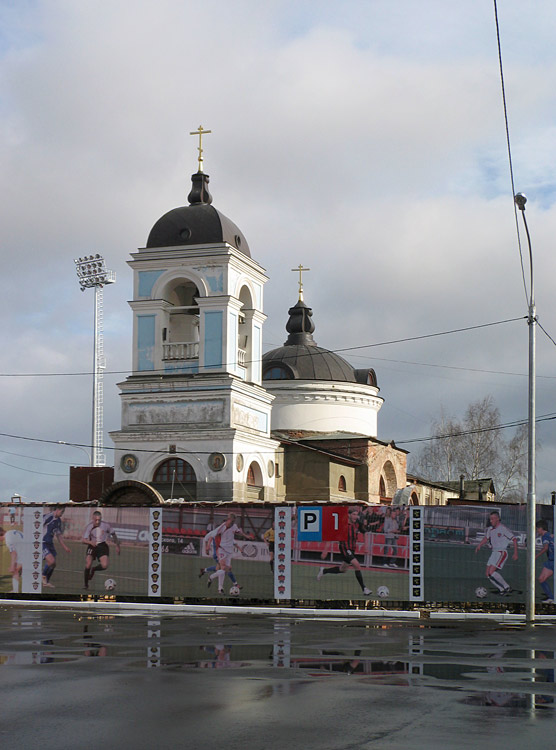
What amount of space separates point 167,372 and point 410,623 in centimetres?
2052

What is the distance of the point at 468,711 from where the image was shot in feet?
28.8

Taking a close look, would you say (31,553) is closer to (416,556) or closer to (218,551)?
(218,551)

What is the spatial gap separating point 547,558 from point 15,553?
14621 millimetres

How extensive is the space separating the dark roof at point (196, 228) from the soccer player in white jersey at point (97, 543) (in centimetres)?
1521

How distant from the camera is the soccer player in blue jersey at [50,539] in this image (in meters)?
28.4

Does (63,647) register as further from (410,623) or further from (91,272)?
(91,272)

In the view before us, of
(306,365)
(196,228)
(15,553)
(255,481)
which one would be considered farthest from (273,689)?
(306,365)

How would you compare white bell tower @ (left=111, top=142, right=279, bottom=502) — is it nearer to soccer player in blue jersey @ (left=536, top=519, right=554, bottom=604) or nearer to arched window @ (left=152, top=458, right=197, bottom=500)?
arched window @ (left=152, top=458, right=197, bottom=500)

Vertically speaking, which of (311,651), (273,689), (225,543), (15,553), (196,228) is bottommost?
(311,651)

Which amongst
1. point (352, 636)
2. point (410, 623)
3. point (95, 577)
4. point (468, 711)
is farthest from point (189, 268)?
point (468, 711)

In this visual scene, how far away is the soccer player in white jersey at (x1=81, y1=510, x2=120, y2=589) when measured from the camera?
1096 inches

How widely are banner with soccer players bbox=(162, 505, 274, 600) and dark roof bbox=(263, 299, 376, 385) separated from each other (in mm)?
25142

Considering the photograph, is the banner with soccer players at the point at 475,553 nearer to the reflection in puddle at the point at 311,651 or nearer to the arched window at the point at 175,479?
the reflection in puddle at the point at 311,651

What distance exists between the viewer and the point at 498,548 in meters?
24.6
